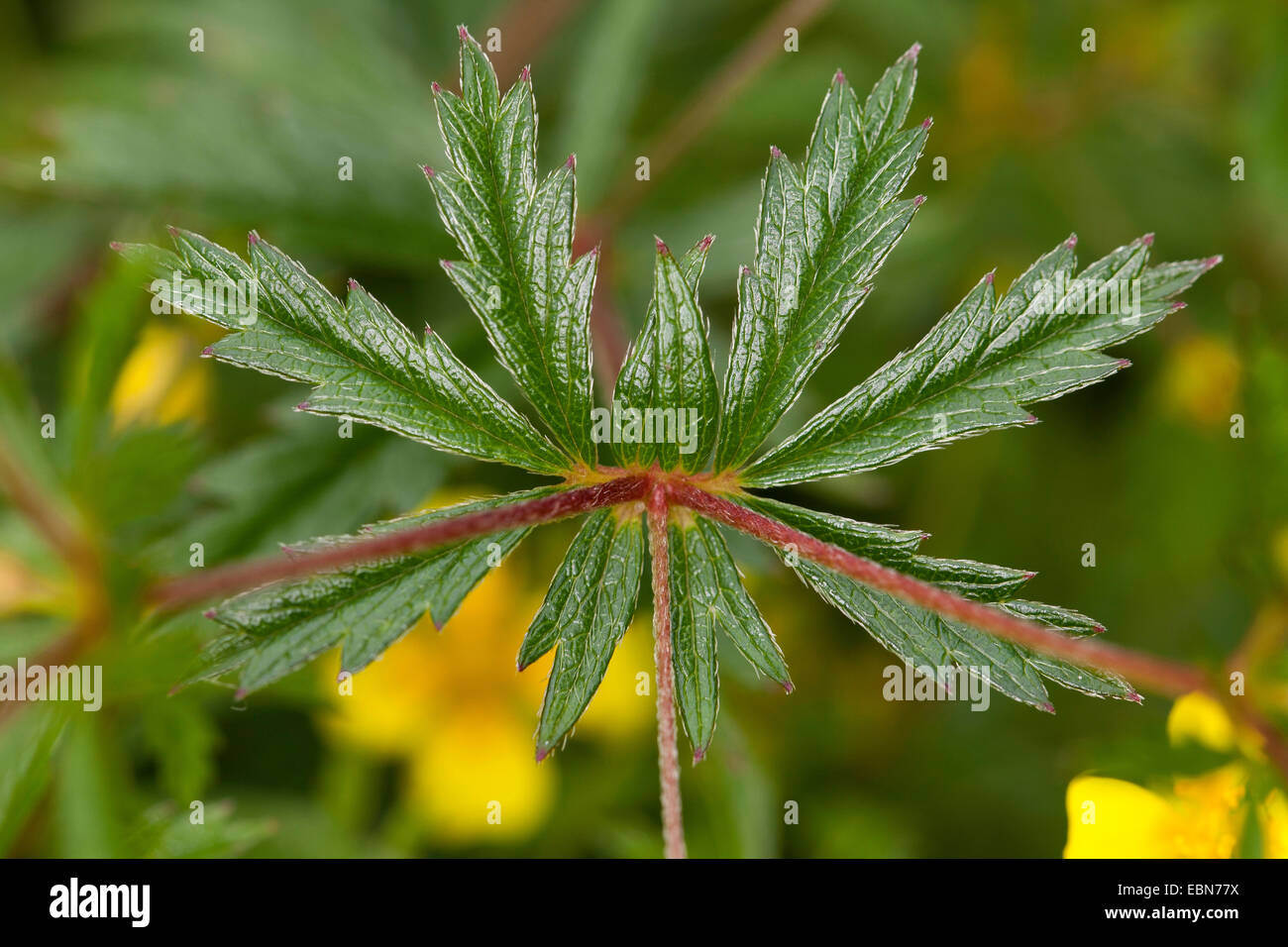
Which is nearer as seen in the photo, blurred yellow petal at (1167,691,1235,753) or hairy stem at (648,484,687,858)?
hairy stem at (648,484,687,858)

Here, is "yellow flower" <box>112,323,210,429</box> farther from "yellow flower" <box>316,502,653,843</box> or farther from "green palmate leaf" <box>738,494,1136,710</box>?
"green palmate leaf" <box>738,494,1136,710</box>

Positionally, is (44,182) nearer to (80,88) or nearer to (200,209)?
(200,209)

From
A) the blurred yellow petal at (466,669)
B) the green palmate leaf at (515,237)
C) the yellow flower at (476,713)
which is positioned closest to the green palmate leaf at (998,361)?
the green palmate leaf at (515,237)

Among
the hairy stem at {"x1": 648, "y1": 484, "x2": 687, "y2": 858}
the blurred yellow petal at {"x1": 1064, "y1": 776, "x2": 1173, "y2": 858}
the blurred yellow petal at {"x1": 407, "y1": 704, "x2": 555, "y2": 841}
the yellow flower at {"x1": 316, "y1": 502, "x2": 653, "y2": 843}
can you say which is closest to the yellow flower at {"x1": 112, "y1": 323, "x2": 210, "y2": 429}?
the yellow flower at {"x1": 316, "y1": 502, "x2": 653, "y2": 843}

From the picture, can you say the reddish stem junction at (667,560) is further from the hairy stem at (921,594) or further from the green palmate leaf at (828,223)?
the green palmate leaf at (828,223)

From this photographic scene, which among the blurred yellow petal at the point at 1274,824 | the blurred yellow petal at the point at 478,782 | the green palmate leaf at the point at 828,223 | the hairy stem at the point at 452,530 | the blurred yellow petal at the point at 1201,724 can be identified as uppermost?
the green palmate leaf at the point at 828,223

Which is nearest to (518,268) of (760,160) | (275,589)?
(275,589)
